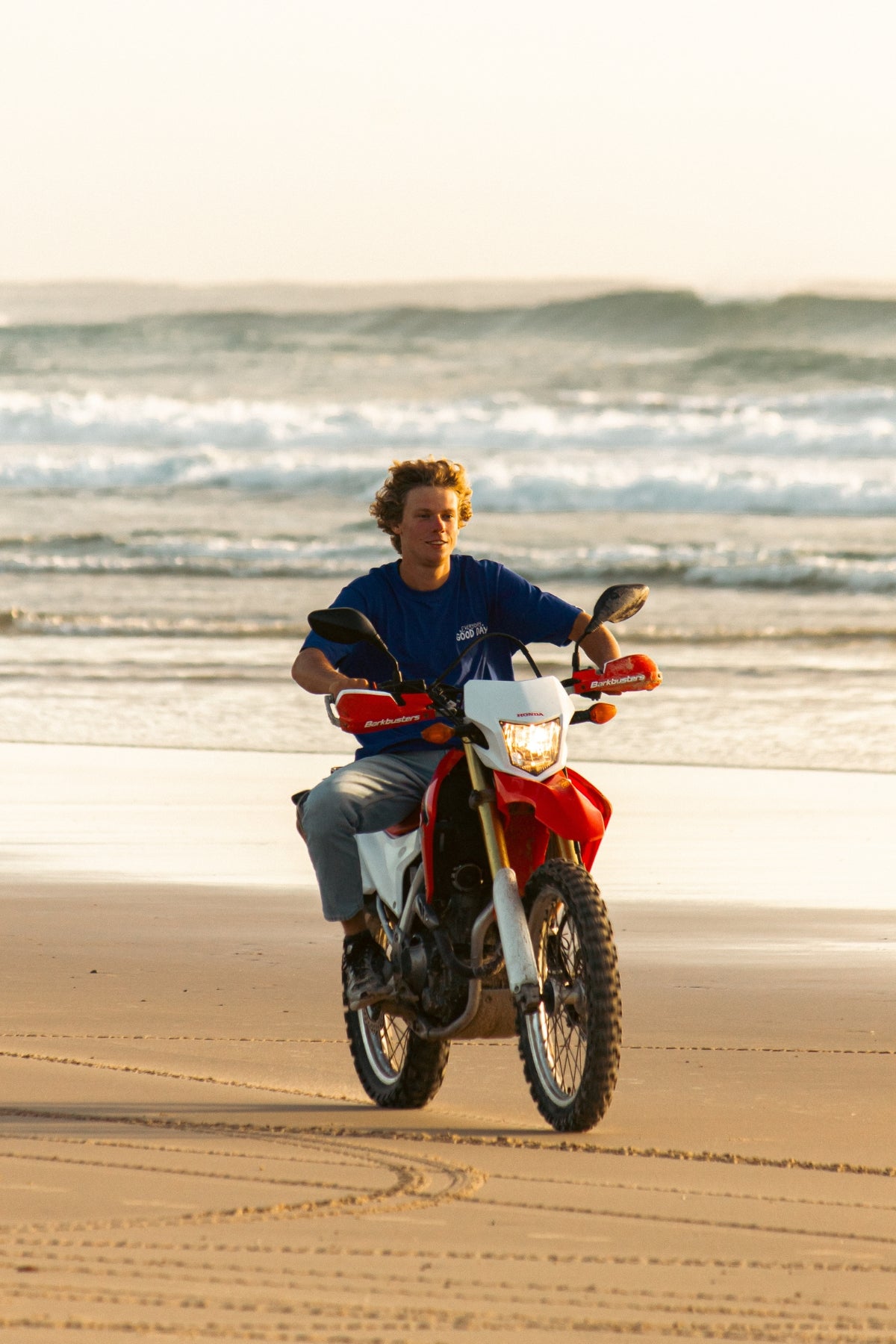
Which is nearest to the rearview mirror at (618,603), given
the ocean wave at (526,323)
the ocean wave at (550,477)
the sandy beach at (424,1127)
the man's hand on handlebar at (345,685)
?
the man's hand on handlebar at (345,685)

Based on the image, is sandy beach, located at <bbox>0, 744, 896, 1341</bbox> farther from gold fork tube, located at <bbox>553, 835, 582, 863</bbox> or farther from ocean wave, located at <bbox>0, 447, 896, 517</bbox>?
ocean wave, located at <bbox>0, 447, 896, 517</bbox>

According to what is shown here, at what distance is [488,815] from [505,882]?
6.9 inches

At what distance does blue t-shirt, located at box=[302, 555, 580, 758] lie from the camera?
5473 mm

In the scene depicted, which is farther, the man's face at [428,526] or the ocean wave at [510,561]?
the ocean wave at [510,561]

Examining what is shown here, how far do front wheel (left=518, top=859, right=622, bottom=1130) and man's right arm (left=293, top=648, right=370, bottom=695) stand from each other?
670mm

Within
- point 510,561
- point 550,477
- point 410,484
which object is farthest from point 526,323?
point 410,484

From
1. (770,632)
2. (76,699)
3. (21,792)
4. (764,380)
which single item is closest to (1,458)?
(764,380)

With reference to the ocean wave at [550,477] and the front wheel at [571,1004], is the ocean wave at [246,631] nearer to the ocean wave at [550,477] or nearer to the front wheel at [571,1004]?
the front wheel at [571,1004]

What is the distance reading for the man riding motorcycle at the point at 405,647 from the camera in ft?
17.6

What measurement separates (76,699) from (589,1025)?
1097 centimetres

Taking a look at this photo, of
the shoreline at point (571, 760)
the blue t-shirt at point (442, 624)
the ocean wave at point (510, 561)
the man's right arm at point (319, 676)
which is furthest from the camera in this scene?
the ocean wave at point (510, 561)

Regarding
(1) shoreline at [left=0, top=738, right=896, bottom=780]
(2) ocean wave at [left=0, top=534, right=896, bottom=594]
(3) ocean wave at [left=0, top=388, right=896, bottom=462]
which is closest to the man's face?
(1) shoreline at [left=0, top=738, right=896, bottom=780]

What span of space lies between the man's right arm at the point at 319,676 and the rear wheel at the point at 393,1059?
76 centimetres

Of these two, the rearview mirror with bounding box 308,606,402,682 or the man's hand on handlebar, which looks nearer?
the rearview mirror with bounding box 308,606,402,682
